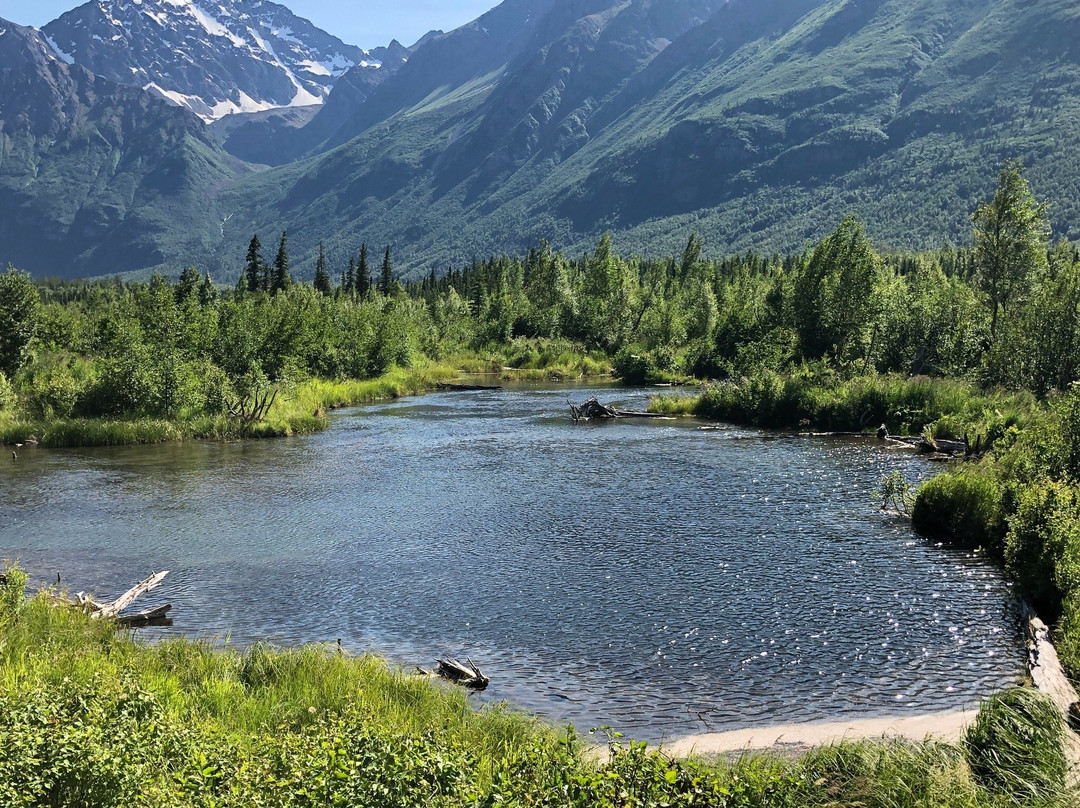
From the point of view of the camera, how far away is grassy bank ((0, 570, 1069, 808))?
9.07 meters

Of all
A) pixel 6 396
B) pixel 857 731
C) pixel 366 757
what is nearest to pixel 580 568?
pixel 857 731

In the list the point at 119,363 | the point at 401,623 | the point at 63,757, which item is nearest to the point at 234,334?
the point at 119,363

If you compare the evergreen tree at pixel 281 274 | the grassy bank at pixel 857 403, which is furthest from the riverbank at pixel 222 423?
the evergreen tree at pixel 281 274

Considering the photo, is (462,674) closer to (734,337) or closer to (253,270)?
(734,337)

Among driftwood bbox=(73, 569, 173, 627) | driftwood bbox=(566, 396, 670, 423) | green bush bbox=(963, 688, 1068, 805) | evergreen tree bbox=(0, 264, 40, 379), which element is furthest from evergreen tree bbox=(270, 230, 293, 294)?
green bush bbox=(963, 688, 1068, 805)

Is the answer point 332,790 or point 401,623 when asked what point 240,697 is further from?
point 401,623

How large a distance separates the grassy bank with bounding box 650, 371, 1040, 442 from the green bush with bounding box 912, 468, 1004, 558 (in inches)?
457

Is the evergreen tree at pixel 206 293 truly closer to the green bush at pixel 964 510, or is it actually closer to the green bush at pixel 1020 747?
the green bush at pixel 964 510

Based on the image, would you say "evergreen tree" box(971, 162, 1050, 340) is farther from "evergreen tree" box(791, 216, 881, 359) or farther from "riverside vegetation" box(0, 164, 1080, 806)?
"evergreen tree" box(791, 216, 881, 359)

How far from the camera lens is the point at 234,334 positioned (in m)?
54.9

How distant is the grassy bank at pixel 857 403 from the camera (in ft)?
137

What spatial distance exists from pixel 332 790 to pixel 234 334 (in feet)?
164

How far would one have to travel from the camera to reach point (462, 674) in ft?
53.2

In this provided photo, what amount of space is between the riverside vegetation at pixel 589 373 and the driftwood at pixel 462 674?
1.83m
